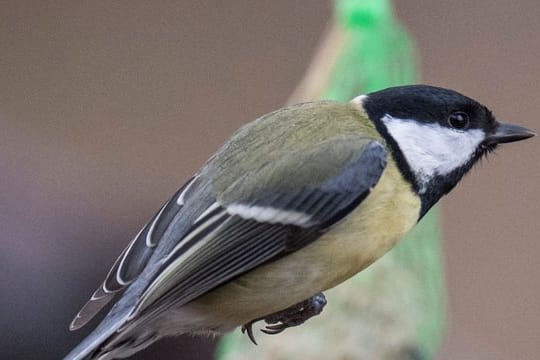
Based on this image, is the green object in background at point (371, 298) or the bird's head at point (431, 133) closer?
the bird's head at point (431, 133)

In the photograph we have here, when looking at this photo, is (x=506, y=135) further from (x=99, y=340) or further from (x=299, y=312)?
(x=99, y=340)

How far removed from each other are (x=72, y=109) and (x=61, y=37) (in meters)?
0.23

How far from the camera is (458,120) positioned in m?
1.26

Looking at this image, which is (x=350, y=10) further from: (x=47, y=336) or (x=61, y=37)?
(x=61, y=37)

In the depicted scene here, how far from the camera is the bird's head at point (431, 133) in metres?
1.22

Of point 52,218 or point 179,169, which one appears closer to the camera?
point 52,218

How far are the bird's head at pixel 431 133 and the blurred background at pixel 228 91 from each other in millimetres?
1371

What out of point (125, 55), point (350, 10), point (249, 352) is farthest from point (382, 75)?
point (125, 55)

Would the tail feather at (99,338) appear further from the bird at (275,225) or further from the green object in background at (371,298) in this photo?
the green object in background at (371,298)

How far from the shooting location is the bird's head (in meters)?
1.22

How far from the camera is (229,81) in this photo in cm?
301

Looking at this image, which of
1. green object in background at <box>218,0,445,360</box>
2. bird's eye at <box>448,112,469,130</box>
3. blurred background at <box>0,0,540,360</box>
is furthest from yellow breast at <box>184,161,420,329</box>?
blurred background at <box>0,0,540,360</box>

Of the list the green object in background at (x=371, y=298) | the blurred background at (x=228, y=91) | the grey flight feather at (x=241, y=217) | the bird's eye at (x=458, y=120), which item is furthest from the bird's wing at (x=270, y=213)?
the blurred background at (x=228, y=91)

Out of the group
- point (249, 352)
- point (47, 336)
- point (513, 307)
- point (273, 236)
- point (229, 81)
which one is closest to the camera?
point (273, 236)
